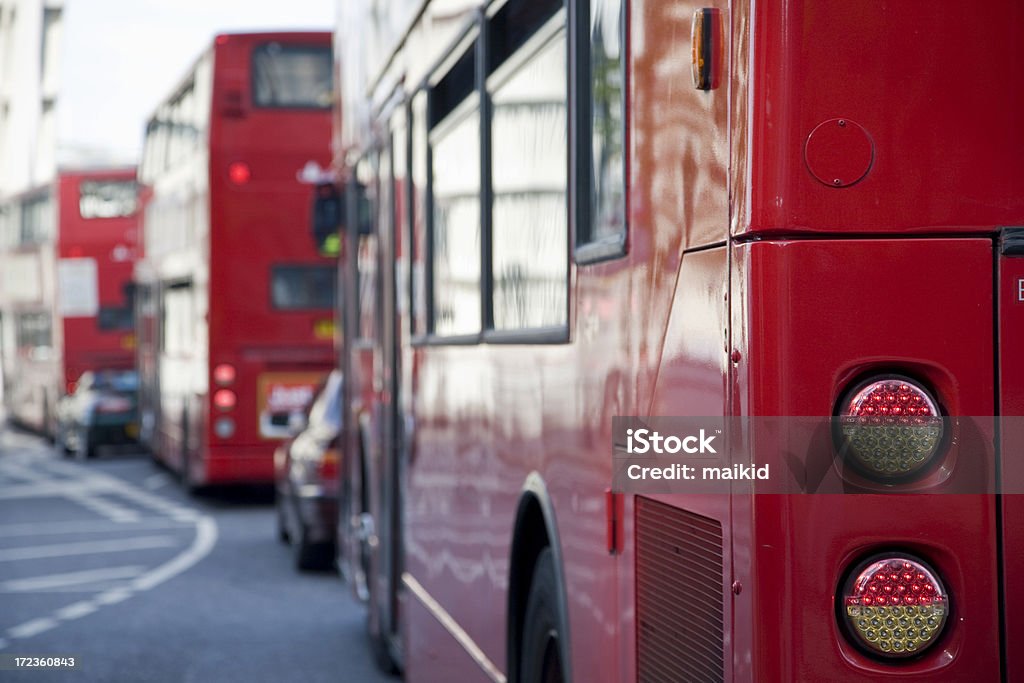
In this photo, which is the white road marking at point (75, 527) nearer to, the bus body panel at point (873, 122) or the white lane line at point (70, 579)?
the white lane line at point (70, 579)

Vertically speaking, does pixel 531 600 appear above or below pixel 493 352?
below

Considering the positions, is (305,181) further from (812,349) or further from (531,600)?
(812,349)

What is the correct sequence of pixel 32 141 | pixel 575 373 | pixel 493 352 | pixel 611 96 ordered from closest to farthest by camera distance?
pixel 611 96 → pixel 575 373 → pixel 493 352 → pixel 32 141

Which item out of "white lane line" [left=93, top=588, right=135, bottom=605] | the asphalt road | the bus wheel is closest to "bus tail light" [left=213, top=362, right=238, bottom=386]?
the asphalt road

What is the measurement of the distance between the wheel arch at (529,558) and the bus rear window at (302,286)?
13812 millimetres

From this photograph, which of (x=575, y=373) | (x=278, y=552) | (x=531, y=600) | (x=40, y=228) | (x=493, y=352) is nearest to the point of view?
(x=575, y=373)

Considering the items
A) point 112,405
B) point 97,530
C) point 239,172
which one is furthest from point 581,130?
point 112,405

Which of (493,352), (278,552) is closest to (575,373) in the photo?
(493,352)

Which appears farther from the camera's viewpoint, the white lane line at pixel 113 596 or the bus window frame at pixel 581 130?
the white lane line at pixel 113 596

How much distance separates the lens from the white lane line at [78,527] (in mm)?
16203

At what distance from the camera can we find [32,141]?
95.2ft

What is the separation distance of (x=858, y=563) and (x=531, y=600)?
6.43ft

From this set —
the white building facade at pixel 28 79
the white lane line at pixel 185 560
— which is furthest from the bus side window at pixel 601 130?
the white building facade at pixel 28 79

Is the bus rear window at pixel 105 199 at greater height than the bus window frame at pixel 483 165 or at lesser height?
greater
